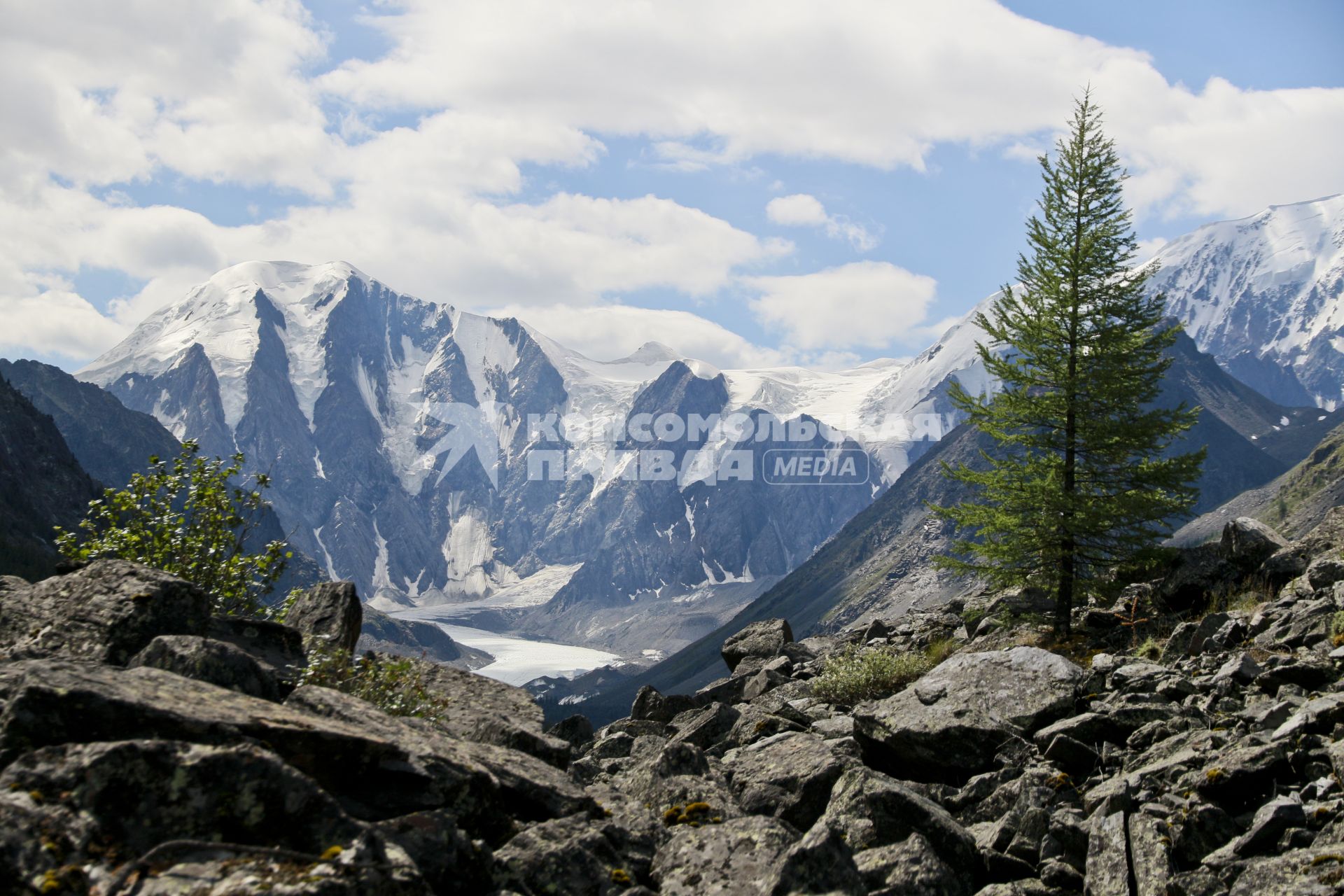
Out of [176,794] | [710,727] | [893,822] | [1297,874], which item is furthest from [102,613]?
[1297,874]

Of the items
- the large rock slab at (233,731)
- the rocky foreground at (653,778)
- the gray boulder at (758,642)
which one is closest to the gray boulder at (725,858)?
the rocky foreground at (653,778)

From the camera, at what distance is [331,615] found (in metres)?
18.5

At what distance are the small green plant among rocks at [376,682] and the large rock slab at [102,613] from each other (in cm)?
152

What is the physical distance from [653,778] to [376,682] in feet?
14.0

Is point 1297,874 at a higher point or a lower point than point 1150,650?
lower

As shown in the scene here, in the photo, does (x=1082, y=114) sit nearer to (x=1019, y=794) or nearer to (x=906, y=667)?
(x=906, y=667)

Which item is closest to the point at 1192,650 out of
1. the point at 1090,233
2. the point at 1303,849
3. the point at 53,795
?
the point at 1303,849

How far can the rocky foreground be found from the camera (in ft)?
24.1

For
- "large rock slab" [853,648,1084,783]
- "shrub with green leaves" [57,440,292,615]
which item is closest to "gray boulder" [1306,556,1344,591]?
"large rock slab" [853,648,1084,783]

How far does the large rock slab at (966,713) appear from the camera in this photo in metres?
14.4

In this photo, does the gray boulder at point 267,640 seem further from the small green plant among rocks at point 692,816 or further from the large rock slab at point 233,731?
the small green plant among rocks at point 692,816

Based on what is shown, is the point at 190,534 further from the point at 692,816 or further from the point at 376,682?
the point at 692,816

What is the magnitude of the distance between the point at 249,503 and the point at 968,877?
14153 millimetres

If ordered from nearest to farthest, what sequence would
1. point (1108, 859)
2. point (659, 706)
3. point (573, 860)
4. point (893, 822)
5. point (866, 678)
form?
point (573, 860), point (1108, 859), point (893, 822), point (866, 678), point (659, 706)
